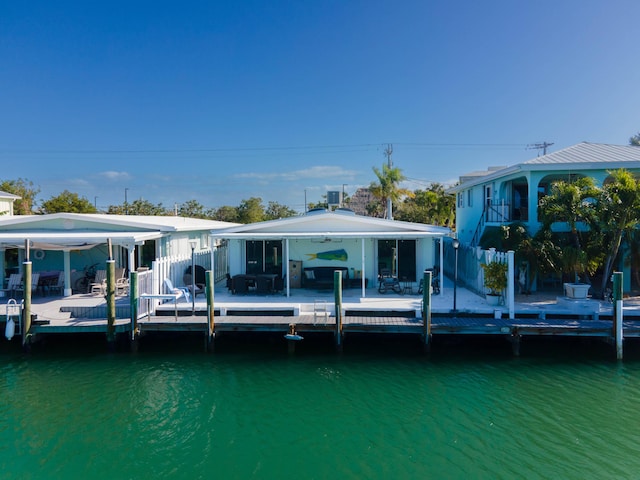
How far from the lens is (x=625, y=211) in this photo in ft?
45.9

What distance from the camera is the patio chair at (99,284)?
1633 cm

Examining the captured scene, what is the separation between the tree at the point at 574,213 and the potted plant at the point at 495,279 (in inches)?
100

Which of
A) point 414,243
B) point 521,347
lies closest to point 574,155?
point 414,243

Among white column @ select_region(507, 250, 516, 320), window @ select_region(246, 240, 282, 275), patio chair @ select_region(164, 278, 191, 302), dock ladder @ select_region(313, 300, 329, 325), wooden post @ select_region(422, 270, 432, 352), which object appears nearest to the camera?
wooden post @ select_region(422, 270, 432, 352)

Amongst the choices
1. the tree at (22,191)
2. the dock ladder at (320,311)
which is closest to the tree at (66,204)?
the tree at (22,191)

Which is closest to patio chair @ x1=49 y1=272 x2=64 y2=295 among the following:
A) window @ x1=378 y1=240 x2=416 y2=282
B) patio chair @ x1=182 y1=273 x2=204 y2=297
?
patio chair @ x1=182 y1=273 x2=204 y2=297

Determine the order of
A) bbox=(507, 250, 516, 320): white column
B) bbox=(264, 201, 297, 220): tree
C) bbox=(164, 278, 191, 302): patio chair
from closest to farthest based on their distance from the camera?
1. bbox=(507, 250, 516, 320): white column
2. bbox=(164, 278, 191, 302): patio chair
3. bbox=(264, 201, 297, 220): tree

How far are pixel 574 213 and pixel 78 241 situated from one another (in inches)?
671

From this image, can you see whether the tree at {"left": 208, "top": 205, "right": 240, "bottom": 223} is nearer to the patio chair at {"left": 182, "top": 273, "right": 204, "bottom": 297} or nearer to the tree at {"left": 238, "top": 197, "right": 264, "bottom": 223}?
Answer: the tree at {"left": 238, "top": 197, "right": 264, "bottom": 223}

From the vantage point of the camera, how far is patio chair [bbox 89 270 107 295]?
1633 centimetres

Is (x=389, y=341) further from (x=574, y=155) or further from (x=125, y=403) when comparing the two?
(x=574, y=155)

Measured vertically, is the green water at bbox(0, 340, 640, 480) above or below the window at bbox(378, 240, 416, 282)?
below

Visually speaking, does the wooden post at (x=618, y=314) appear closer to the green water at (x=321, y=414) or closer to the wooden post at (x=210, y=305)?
the green water at (x=321, y=414)

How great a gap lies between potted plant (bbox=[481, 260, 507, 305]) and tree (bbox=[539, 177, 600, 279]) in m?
2.55
